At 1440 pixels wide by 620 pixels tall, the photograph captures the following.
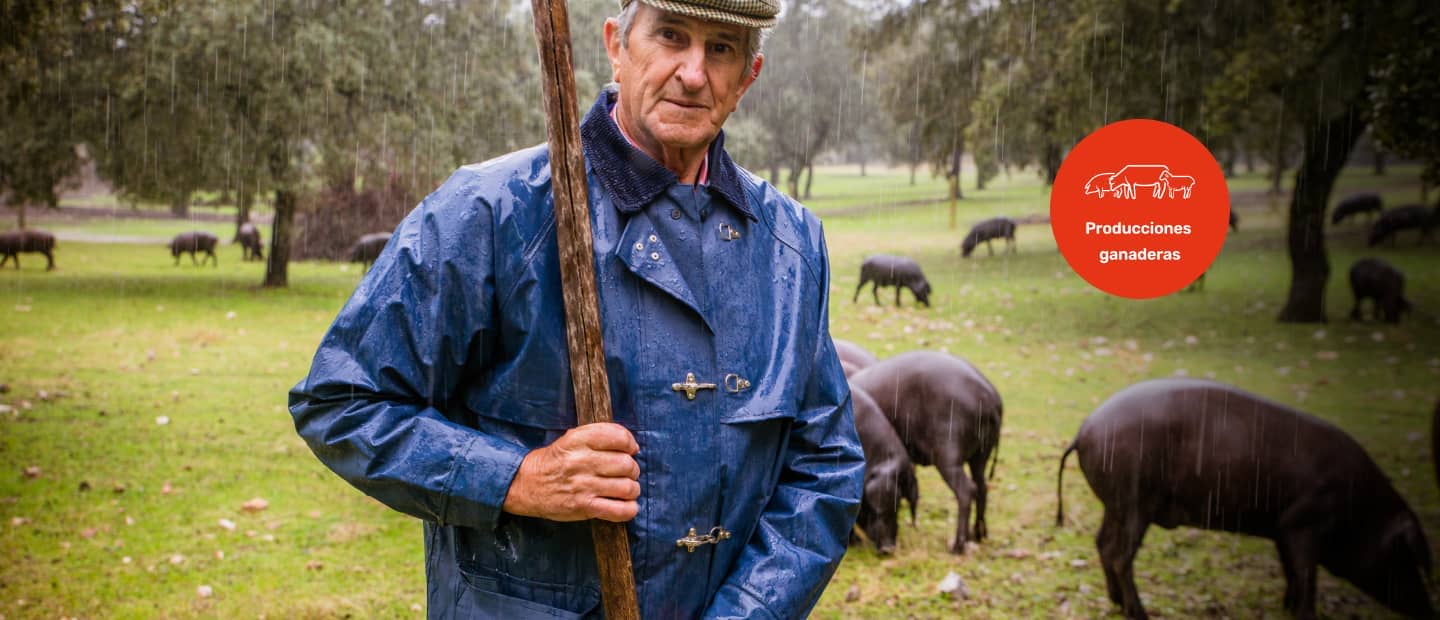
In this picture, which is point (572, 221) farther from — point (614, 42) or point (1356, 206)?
point (1356, 206)

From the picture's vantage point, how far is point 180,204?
787cm

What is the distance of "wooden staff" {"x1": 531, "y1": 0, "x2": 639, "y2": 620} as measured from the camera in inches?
51.1

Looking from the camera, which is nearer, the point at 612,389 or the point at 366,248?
the point at 612,389

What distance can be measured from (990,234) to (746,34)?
6.68 metres

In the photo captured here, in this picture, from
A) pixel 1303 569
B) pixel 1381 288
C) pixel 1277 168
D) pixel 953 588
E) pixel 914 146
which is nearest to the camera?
pixel 1303 569

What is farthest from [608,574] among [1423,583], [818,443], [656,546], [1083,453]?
[1423,583]

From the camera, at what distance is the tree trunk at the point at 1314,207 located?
5309mm

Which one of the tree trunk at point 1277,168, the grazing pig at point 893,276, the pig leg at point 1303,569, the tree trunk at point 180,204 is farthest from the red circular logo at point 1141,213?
the tree trunk at point 180,204

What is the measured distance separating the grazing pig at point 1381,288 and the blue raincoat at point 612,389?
234 inches

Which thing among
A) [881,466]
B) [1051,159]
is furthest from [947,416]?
[1051,159]

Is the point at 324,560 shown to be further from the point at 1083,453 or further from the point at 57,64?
the point at 57,64

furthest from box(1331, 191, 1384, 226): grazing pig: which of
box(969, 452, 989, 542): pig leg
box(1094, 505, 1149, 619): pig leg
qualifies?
box(1094, 505, 1149, 619): pig leg

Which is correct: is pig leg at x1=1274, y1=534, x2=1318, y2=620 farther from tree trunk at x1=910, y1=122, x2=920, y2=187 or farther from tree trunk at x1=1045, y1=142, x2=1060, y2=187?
tree trunk at x1=910, y1=122, x2=920, y2=187

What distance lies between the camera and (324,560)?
171 inches
